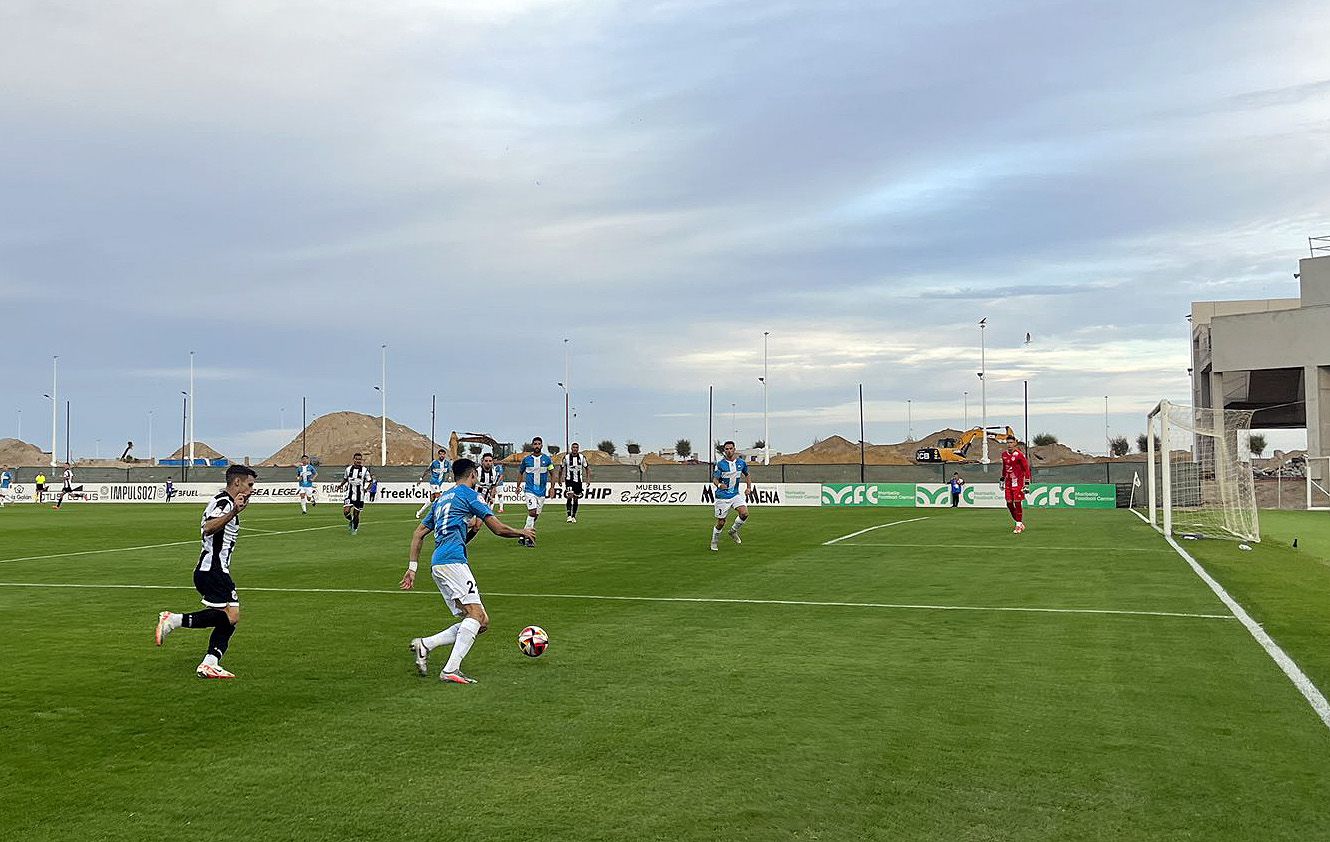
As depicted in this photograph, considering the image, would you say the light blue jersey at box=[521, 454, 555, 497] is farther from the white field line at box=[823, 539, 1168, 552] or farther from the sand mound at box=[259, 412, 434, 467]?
the sand mound at box=[259, 412, 434, 467]

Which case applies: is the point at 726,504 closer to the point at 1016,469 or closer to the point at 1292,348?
the point at 1016,469

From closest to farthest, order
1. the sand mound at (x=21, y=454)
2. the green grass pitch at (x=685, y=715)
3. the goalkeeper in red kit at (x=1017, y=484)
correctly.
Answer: the green grass pitch at (x=685, y=715) < the goalkeeper in red kit at (x=1017, y=484) < the sand mound at (x=21, y=454)

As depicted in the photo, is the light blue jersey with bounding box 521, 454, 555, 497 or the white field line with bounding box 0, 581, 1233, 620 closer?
the white field line with bounding box 0, 581, 1233, 620

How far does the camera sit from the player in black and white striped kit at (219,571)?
29.4ft

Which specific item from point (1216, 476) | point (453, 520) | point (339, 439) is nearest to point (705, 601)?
point (453, 520)

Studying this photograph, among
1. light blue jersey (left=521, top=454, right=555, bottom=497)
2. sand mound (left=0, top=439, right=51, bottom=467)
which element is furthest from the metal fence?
sand mound (left=0, top=439, right=51, bottom=467)

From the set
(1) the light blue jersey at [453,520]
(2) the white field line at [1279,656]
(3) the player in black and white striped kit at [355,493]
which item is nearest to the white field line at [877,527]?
(2) the white field line at [1279,656]

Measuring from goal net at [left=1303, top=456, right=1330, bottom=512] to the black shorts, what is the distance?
5218 centimetres

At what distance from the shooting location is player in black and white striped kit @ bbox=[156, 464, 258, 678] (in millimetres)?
8969

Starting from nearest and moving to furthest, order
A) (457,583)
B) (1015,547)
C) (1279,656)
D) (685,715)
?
(685,715)
(457,583)
(1279,656)
(1015,547)

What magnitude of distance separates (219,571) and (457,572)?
2.15 m

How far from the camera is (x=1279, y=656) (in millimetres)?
9875

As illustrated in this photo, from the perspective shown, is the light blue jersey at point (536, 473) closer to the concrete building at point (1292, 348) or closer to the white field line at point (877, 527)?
the white field line at point (877, 527)

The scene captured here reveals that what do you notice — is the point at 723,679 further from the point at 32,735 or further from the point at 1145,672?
the point at 32,735
